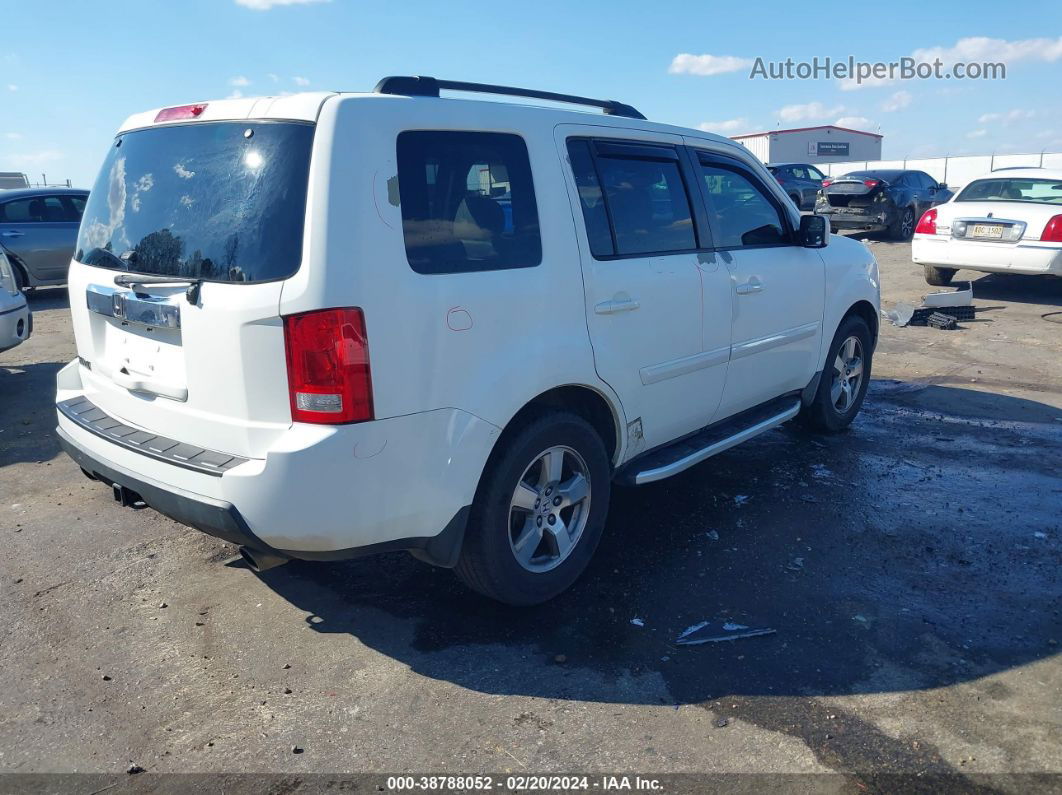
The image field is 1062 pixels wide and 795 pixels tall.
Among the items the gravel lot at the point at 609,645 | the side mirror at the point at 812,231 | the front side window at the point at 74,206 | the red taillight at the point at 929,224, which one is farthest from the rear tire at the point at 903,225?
the front side window at the point at 74,206

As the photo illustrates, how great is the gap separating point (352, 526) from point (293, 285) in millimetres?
845

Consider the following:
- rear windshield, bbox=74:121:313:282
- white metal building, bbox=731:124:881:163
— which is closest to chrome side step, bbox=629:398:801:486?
rear windshield, bbox=74:121:313:282

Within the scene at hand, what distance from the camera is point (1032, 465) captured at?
17.8ft

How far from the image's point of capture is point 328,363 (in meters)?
2.74

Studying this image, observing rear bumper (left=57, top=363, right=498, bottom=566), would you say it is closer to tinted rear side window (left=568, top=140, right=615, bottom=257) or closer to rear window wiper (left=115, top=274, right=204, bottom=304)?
rear window wiper (left=115, top=274, right=204, bottom=304)

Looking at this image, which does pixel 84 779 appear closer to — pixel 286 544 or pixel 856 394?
pixel 286 544

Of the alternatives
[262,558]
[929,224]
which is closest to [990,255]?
[929,224]

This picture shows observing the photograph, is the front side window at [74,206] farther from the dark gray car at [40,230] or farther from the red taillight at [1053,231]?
the red taillight at [1053,231]

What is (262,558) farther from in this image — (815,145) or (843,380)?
(815,145)

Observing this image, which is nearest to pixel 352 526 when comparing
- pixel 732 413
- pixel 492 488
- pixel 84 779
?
pixel 492 488

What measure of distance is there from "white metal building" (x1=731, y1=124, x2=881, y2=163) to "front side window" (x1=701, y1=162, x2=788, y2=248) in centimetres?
5080

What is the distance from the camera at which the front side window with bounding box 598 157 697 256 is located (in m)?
3.86

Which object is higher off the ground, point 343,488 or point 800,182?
point 800,182

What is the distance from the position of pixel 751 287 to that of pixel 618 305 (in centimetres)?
127
